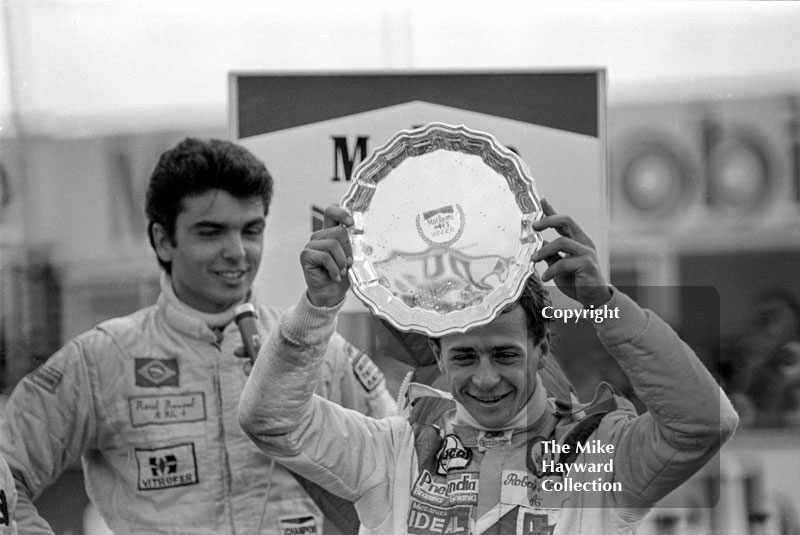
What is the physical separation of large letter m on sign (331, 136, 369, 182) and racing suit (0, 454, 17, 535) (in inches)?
35.3

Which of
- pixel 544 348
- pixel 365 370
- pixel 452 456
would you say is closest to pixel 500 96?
pixel 544 348

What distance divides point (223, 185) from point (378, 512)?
0.73 meters

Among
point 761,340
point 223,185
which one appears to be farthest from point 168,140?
point 761,340

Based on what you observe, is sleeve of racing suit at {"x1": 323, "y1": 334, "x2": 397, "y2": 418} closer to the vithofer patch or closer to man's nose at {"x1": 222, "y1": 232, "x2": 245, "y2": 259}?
man's nose at {"x1": 222, "y1": 232, "x2": 245, "y2": 259}

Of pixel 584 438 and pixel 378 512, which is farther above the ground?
pixel 584 438

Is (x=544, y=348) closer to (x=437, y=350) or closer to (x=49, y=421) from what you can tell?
(x=437, y=350)

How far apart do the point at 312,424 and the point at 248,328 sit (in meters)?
0.31

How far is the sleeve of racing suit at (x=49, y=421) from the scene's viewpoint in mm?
2207

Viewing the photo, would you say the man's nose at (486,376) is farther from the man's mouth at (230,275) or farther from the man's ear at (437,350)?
the man's mouth at (230,275)

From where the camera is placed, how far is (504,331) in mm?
2023

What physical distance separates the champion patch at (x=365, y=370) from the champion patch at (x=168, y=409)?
32 centimetres

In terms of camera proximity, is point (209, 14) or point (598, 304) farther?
point (209, 14)

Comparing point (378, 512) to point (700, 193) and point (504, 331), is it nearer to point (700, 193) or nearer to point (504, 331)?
point (504, 331)

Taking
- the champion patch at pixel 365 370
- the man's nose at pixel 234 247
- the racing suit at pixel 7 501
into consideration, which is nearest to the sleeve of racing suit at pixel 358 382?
the champion patch at pixel 365 370
